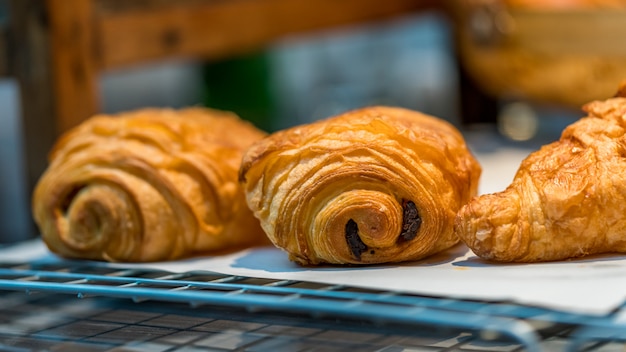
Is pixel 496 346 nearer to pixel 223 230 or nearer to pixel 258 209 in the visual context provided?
pixel 258 209

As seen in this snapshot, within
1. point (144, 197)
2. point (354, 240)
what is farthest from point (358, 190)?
point (144, 197)

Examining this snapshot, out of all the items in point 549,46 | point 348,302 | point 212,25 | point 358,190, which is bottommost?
point 348,302

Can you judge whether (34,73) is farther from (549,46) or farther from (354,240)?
(549,46)

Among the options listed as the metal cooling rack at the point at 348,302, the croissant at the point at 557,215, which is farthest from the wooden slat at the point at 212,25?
the croissant at the point at 557,215

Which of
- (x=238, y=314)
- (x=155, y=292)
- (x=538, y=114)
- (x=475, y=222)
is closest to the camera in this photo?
(x=155, y=292)

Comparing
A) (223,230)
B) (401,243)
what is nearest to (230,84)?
(223,230)

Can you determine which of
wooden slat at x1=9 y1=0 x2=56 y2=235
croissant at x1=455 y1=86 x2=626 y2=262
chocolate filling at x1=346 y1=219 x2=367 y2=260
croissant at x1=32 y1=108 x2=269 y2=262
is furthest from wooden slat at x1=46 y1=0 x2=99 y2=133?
croissant at x1=455 y1=86 x2=626 y2=262
